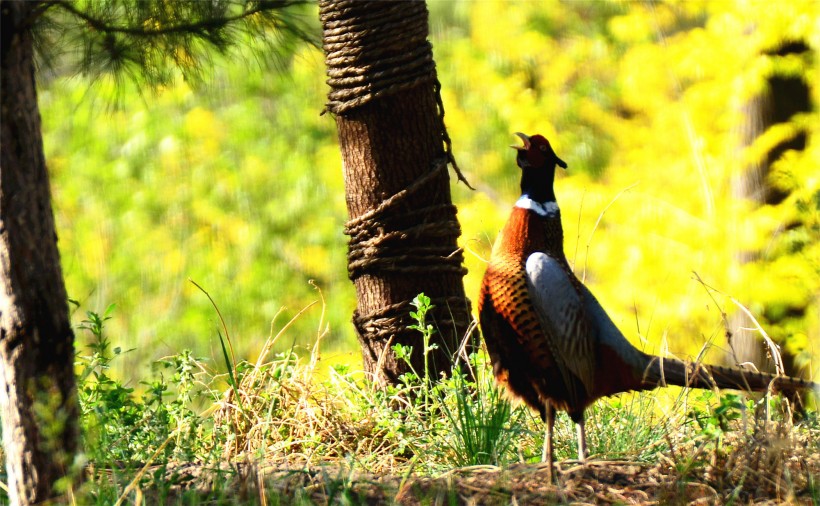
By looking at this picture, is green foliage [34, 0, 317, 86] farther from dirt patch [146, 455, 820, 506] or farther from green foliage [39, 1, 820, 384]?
green foliage [39, 1, 820, 384]

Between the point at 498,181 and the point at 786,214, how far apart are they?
4.73 meters

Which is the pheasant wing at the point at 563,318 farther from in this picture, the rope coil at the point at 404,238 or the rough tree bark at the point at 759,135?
the rough tree bark at the point at 759,135

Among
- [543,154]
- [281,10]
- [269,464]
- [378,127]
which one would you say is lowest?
[269,464]

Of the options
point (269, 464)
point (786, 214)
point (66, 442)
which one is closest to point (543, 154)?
point (269, 464)

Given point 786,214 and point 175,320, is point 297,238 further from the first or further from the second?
point 786,214

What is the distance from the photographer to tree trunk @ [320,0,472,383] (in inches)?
162

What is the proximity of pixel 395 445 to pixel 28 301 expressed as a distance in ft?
5.45

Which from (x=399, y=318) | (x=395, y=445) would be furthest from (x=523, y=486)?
(x=399, y=318)

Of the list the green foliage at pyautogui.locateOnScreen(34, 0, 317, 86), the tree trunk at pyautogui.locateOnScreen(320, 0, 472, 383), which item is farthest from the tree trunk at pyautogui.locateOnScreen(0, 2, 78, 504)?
the tree trunk at pyautogui.locateOnScreen(320, 0, 472, 383)

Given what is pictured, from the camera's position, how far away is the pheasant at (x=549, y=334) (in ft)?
10.3

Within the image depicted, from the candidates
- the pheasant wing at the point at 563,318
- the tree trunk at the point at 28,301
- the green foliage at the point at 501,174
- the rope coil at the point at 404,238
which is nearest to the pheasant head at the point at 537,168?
the pheasant wing at the point at 563,318

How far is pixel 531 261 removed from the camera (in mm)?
3158

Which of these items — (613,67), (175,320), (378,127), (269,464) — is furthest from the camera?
(175,320)

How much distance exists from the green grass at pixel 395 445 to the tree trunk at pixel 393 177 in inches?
9.2
